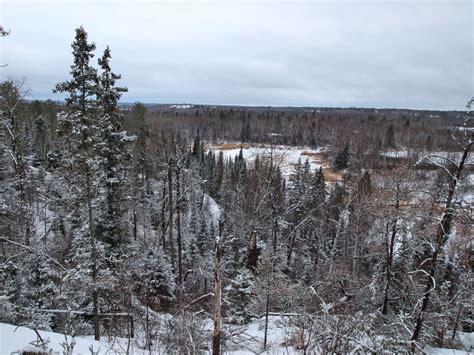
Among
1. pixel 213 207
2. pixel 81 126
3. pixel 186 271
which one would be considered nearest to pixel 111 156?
pixel 81 126

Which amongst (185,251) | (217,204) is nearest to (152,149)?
(185,251)

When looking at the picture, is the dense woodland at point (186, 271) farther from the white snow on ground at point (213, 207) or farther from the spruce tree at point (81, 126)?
the white snow on ground at point (213, 207)

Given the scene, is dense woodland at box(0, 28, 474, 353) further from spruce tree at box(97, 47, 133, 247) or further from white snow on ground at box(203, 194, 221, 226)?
white snow on ground at box(203, 194, 221, 226)

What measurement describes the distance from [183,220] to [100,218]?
1040 inches

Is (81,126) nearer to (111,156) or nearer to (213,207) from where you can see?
(111,156)

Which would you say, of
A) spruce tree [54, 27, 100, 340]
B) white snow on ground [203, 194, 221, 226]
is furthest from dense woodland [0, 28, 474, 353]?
white snow on ground [203, 194, 221, 226]

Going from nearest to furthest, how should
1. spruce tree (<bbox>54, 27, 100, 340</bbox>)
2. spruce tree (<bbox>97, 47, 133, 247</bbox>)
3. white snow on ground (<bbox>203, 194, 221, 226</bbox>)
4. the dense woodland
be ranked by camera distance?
1. the dense woodland
2. spruce tree (<bbox>54, 27, 100, 340</bbox>)
3. spruce tree (<bbox>97, 47, 133, 247</bbox>)
4. white snow on ground (<bbox>203, 194, 221, 226</bbox>)

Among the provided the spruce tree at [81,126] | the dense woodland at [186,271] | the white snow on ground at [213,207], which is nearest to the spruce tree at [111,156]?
the dense woodland at [186,271]

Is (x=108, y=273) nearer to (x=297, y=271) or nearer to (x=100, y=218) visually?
(x=100, y=218)

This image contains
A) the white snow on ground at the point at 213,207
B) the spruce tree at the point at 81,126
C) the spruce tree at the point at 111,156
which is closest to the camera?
the spruce tree at the point at 81,126

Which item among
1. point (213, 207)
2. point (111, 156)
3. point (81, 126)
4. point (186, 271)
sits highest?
point (81, 126)

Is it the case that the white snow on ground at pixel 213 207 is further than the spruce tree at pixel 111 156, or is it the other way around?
the white snow on ground at pixel 213 207

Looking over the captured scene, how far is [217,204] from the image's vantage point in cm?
5728

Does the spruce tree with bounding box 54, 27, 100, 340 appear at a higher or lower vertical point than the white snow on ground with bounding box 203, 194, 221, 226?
higher
